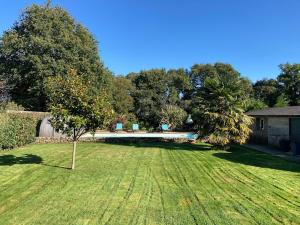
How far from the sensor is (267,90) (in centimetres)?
6044

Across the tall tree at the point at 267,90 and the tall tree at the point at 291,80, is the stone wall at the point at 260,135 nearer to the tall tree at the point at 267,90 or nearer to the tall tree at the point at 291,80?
the tall tree at the point at 291,80

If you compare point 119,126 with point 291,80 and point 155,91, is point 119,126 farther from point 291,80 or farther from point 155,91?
point 291,80

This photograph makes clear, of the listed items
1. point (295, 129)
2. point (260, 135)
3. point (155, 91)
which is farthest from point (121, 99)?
point (295, 129)

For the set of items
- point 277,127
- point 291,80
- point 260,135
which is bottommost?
point 260,135

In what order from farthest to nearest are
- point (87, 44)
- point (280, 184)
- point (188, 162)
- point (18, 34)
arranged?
point (87, 44) < point (18, 34) < point (188, 162) < point (280, 184)

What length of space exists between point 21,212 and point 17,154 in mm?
10234

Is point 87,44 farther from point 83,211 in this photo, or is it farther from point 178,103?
point 83,211

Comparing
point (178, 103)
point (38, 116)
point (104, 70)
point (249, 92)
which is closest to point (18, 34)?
point (104, 70)

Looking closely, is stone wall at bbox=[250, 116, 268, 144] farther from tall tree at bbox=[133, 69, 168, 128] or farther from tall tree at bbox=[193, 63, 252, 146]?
tall tree at bbox=[133, 69, 168, 128]

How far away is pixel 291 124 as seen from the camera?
852 inches

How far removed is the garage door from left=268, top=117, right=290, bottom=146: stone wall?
351 millimetres

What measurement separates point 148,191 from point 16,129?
1312 centimetres

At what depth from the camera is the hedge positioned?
18656mm

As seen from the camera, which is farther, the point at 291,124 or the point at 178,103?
the point at 178,103
